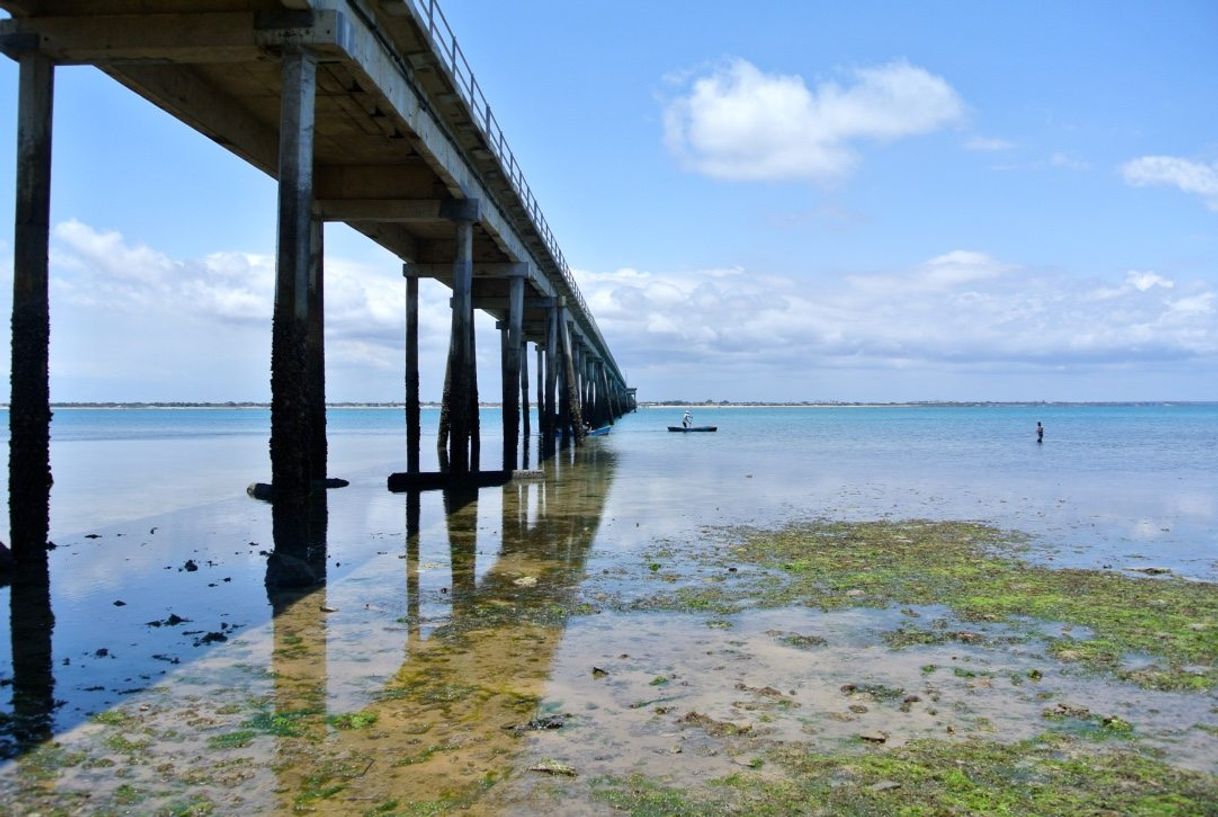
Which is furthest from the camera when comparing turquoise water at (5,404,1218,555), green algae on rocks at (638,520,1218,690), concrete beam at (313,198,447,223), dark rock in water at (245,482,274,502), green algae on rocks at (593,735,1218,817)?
concrete beam at (313,198,447,223)

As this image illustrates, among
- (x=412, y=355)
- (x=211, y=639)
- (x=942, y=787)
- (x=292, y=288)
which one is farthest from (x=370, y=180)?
(x=942, y=787)

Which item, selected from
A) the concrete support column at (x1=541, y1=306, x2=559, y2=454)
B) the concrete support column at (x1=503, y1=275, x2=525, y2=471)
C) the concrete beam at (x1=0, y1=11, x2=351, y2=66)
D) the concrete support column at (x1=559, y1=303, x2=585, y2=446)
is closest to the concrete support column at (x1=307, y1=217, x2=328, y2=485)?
the concrete support column at (x1=503, y1=275, x2=525, y2=471)

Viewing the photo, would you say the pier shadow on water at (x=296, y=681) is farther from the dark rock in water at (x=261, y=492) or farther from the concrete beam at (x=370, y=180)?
the concrete beam at (x=370, y=180)

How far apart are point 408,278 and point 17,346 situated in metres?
18.9

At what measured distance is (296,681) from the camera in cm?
669

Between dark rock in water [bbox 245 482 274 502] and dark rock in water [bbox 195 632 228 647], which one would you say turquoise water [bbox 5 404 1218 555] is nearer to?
dark rock in water [bbox 245 482 274 502]

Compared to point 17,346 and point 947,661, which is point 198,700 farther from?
point 17,346

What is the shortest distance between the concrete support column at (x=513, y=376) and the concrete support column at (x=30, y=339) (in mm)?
15916

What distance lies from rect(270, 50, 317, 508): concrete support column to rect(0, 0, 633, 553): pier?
2 cm

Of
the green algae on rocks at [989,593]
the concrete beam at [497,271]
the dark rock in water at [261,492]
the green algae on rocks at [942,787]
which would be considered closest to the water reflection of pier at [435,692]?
the green algae on rocks at [942,787]

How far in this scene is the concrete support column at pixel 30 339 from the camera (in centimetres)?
1155

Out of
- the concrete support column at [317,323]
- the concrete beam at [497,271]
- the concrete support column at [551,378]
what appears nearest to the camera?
the concrete support column at [317,323]

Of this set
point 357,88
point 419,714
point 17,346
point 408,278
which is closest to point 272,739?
point 419,714

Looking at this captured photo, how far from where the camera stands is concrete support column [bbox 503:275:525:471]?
28.2 metres
